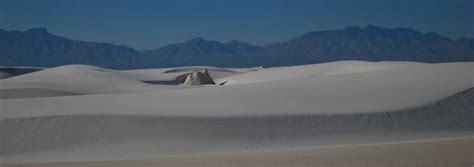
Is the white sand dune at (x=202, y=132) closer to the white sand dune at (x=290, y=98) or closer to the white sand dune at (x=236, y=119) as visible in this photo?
the white sand dune at (x=236, y=119)

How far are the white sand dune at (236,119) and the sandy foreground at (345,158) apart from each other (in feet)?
5.67

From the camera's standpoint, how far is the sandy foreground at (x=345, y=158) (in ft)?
31.6

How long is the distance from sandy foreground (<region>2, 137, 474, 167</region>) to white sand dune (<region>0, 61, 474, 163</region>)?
5.67 feet

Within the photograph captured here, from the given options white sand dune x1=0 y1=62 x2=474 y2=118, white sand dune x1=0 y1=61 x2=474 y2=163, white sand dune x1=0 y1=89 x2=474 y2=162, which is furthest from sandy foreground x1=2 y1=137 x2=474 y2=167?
white sand dune x1=0 y1=62 x2=474 y2=118

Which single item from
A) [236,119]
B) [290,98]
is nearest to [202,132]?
[236,119]

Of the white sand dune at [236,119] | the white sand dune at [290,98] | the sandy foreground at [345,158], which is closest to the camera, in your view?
the sandy foreground at [345,158]

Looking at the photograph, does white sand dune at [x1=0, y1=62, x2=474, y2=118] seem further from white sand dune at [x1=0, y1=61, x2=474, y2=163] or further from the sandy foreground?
the sandy foreground

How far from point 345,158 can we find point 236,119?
17.4 feet

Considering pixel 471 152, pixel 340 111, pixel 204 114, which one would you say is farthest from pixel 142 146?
pixel 471 152

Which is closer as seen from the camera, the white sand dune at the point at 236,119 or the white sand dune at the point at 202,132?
the white sand dune at the point at 202,132

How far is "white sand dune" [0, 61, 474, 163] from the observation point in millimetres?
13633

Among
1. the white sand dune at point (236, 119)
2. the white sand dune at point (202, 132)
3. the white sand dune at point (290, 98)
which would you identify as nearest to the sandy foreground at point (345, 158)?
the white sand dune at point (236, 119)

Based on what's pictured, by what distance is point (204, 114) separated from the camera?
15.7 meters

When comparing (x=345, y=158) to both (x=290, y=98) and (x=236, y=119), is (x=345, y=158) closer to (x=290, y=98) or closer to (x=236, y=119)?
(x=236, y=119)
